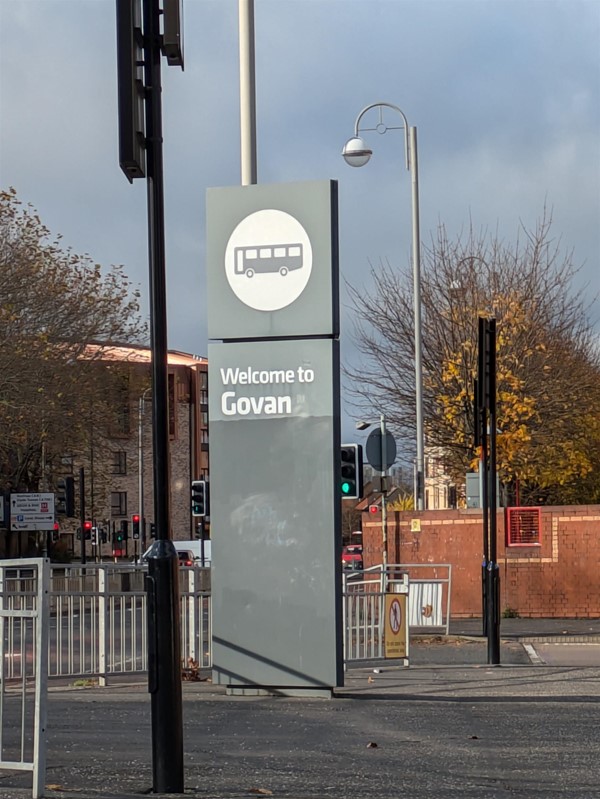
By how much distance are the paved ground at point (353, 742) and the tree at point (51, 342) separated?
2702cm

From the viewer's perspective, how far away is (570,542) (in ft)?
92.1

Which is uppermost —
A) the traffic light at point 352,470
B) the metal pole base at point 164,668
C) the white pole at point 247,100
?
the white pole at point 247,100

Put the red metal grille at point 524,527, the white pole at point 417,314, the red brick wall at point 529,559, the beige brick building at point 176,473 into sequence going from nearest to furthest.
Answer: the red brick wall at point 529,559, the red metal grille at point 524,527, the white pole at point 417,314, the beige brick building at point 176,473

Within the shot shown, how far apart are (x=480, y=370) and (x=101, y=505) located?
48.3 meters

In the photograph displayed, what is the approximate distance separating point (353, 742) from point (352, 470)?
982 cm

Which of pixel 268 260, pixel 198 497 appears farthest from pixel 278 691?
pixel 198 497

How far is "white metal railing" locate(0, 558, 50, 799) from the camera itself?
682cm

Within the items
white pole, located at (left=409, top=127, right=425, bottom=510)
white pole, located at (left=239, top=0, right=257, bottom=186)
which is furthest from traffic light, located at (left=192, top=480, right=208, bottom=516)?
white pole, located at (left=239, top=0, right=257, bottom=186)

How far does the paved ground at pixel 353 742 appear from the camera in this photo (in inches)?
283

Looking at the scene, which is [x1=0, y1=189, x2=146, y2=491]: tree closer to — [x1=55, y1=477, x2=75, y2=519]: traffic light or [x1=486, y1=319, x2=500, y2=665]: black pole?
[x1=55, y1=477, x2=75, y2=519]: traffic light

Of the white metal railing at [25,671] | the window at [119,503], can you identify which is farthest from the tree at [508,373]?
the window at [119,503]

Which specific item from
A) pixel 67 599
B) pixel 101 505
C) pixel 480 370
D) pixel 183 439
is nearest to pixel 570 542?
pixel 480 370

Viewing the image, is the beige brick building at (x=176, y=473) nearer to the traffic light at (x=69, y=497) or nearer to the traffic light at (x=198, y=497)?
the traffic light at (x=69, y=497)

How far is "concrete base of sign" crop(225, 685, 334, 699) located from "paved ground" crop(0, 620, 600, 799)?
0.11 metres
